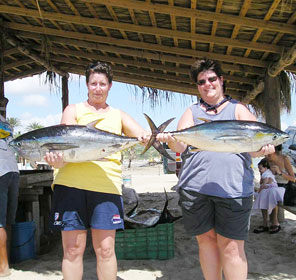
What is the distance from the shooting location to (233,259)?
96.3 inches

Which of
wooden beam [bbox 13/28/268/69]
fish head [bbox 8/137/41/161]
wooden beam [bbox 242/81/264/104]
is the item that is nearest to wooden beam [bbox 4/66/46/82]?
wooden beam [bbox 13/28/268/69]

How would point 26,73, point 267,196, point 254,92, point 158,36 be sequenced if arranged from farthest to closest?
point 26,73
point 254,92
point 267,196
point 158,36

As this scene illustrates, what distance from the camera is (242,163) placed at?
8.27ft

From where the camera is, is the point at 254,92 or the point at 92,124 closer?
the point at 92,124

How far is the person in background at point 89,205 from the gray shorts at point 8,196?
1346 millimetres

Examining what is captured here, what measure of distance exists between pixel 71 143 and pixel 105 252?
0.86 metres

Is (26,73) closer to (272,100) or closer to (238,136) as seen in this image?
(272,100)

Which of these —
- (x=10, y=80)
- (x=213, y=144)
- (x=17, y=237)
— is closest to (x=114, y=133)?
(x=213, y=144)

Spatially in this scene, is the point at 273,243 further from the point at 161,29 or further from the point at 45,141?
the point at 45,141

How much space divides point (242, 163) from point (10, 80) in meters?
7.61

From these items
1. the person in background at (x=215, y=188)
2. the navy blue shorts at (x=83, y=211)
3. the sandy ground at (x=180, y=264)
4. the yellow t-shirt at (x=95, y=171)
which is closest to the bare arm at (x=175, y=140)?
the person in background at (x=215, y=188)

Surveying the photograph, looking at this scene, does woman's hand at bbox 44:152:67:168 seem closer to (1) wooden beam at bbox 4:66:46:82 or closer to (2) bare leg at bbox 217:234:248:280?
(2) bare leg at bbox 217:234:248:280

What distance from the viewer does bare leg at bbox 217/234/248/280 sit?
2439 mm

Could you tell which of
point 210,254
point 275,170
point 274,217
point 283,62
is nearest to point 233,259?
point 210,254
